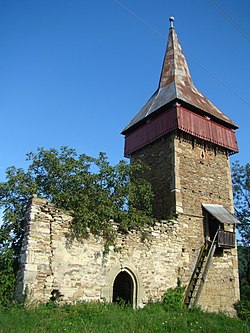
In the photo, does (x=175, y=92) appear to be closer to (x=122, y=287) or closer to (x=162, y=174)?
(x=162, y=174)

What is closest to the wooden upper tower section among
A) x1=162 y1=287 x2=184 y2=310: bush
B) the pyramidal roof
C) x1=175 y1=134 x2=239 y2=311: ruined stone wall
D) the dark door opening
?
the pyramidal roof

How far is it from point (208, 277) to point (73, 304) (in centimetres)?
614

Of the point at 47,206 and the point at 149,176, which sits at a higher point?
the point at 149,176

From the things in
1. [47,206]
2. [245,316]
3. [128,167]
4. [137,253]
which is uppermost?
[128,167]

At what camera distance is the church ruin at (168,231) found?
962 cm

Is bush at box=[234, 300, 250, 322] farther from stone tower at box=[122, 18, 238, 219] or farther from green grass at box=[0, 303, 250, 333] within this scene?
stone tower at box=[122, 18, 238, 219]

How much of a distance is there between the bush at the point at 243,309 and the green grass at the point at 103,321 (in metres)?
2.84

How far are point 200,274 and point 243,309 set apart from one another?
2389 mm

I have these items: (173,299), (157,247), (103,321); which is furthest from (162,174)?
(103,321)

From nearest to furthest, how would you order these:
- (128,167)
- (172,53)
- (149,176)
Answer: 1. (128,167)
2. (149,176)
3. (172,53)

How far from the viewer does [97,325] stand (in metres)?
7.72

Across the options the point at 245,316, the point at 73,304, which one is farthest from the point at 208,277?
the point at 73,304

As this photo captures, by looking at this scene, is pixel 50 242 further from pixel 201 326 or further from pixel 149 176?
pixel 149 176

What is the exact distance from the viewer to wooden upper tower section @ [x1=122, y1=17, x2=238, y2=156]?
1523 centimetres
